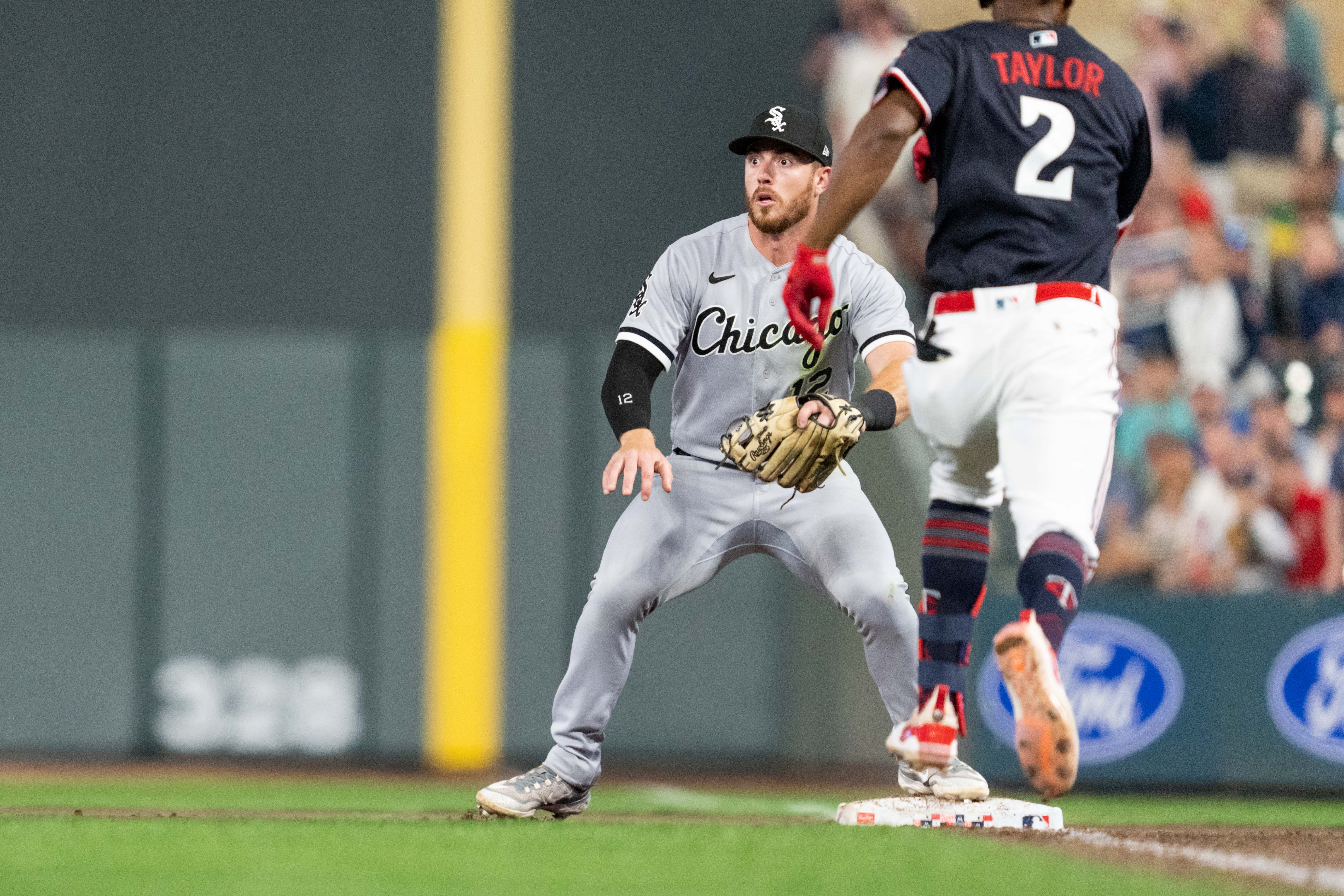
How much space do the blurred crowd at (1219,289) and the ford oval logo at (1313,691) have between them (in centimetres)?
27

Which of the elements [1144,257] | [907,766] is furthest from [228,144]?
[907,766]

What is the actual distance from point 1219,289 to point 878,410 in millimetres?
4704

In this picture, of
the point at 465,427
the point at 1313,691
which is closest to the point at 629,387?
the point at 1313,691

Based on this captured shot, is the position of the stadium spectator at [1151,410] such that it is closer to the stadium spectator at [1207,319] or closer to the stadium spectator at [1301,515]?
the stadium spectator at [1207,319]

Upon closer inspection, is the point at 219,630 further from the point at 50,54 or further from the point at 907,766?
the point at 907,766

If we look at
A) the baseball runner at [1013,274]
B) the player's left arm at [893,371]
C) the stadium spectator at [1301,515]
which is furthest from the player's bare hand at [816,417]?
the stadium spectator at [1301,515]

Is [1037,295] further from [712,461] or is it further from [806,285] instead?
[712,461]

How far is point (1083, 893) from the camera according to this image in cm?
290

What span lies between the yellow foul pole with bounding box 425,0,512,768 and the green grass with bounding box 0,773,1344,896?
423 centimetres

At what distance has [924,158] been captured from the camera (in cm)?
397

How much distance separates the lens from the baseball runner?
143 inches

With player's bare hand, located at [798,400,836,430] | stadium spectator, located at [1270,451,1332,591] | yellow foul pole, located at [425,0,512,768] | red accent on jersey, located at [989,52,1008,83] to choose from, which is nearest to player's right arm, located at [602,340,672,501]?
A: player's bare hand, located at [798,400,836,430]

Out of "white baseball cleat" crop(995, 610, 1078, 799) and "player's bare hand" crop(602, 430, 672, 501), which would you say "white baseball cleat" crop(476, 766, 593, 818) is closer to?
"player's bare hand" crop(602, 430, 672, 501)

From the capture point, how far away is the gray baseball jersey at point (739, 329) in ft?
15.2
